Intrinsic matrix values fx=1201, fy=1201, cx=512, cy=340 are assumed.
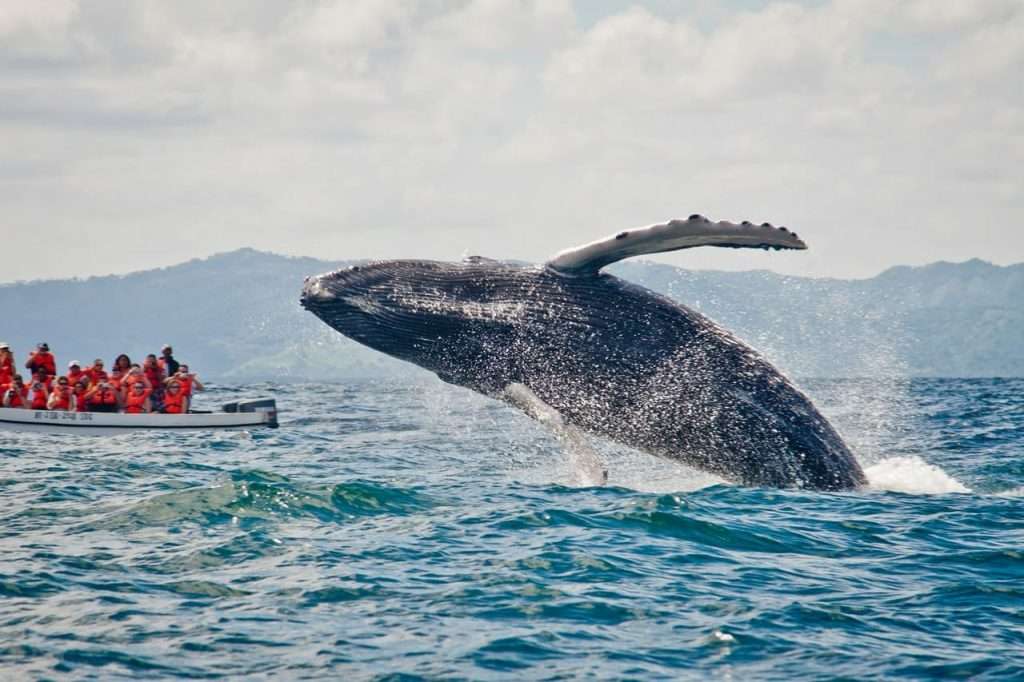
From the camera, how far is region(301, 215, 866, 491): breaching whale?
40.2 ft

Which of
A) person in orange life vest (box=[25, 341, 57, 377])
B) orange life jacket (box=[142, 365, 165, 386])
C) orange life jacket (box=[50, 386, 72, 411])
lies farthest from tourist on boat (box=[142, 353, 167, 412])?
person in orange life vest (box=[25, 341, 57, 377])

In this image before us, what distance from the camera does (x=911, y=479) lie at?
1456cm

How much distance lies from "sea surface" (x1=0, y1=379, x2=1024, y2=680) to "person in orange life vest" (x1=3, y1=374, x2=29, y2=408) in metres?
8.97

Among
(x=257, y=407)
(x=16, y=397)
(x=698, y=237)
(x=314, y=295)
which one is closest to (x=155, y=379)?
(x=257, y=407)

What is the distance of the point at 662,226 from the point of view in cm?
1107

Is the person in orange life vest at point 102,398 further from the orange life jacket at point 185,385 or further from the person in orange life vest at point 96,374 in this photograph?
the orange life jacket at point 185,385

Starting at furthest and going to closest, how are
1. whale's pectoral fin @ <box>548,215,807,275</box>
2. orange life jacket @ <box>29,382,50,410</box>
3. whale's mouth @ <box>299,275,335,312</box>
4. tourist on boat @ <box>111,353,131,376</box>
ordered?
tourist on boat @ <box>111,353,131,376</box> < orange life jacket @ <box>29,382,50,410</box> < whale's mouth @ <box>299,275,335,312</box> < whale's pectoral fin @ <box>548,215,807,275</box>

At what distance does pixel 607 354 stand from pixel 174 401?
14501 millimetres

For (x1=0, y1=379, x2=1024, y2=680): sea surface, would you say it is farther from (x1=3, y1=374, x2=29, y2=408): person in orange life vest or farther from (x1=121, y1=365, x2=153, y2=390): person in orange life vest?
(x1=3, y1=374, x2=29, y2=408): person in orange life vest

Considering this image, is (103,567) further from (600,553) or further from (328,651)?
(600,553)

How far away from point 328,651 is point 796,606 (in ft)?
10.7

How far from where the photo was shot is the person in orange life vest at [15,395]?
24.3m

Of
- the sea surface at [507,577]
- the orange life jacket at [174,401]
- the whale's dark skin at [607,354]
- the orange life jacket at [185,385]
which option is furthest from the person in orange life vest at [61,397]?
the whale's dark skin at [607,354]

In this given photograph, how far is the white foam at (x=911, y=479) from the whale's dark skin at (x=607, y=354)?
4.21 feet
